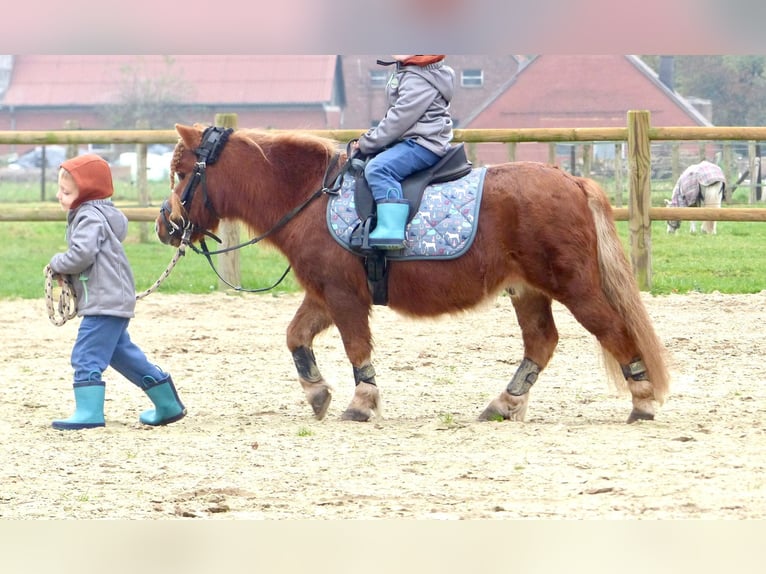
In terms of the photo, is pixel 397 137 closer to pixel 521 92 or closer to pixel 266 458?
pixel 266 458

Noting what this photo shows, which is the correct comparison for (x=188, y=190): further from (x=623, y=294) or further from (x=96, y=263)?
(x=623, y=294)

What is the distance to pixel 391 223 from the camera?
5.28m

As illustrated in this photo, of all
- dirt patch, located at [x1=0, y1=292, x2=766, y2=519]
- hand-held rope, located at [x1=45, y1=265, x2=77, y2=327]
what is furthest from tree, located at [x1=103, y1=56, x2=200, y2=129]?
hand-held rope, located at [x1=45, y1=265, x2=77, y2=327]

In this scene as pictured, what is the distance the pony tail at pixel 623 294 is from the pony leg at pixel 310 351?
147 centimetres

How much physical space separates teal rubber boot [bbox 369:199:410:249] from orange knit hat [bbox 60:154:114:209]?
4.24 ft

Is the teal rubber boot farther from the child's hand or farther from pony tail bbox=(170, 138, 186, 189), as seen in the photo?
the child's hand

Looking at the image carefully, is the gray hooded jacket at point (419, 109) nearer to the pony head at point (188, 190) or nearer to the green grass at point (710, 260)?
the pony head at point (188, 190)

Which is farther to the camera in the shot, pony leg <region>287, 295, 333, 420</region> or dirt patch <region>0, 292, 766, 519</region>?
pony leg <region>287, 295, 333, 420</region>

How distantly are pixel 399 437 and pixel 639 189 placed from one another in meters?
6.04

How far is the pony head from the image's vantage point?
5.76 metres

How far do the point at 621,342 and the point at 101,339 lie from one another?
8.22 ft

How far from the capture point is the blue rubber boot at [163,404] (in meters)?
5.53

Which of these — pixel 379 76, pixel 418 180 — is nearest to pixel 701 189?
pixel 379 76

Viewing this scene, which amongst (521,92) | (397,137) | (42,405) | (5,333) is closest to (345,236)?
(397,137)
